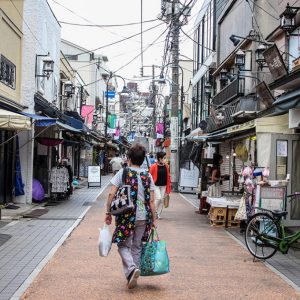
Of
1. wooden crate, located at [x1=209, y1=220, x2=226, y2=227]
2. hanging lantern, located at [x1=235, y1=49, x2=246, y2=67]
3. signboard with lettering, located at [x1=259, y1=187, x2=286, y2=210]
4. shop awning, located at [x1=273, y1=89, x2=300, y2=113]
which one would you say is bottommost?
wooden crate, located at [x1=209, y1=220, x2=226, y2=227]

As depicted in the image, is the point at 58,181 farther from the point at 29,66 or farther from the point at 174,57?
the point at 174,57

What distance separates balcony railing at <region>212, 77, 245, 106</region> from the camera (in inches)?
709

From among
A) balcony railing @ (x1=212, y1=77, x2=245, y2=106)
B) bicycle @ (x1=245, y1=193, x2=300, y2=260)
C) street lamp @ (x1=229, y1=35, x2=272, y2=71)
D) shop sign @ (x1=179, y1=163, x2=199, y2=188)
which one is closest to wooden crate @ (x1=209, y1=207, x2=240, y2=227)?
bicycle @ (x1=245, y1=193, x2=300, y2=260)

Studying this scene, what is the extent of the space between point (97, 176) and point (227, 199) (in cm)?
1359

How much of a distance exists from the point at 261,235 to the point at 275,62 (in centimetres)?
540

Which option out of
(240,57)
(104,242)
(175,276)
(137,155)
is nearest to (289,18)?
(240,57)

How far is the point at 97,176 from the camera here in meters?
25.6

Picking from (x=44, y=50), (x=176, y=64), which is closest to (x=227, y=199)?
(x=44, y=50)

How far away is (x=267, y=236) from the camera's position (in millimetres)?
8273

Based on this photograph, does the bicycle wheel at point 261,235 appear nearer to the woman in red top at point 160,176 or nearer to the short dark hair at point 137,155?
the short dark hair at point 137,155

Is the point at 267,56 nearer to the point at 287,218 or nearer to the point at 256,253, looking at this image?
the point at 287,218

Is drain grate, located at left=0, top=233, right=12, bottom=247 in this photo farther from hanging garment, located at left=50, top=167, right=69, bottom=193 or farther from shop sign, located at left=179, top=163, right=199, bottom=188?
shop sign, located at left=179, top=163, right=199, bottom=188

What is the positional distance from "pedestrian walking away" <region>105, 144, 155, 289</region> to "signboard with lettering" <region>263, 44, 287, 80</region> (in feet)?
21.4

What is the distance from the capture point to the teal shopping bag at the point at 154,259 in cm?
621
